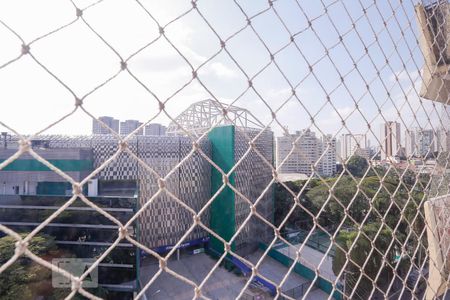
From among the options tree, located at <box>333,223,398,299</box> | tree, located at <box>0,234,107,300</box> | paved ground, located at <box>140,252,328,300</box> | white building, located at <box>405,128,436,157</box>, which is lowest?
paved ground, located at <box>140,252,328,300</box>

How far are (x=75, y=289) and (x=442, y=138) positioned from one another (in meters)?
1.22

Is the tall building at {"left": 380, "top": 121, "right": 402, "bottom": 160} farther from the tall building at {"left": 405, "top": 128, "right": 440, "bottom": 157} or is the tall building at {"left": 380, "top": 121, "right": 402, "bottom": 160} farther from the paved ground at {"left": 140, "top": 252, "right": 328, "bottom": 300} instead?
the paved ground at {"left": 140, "top": 252, "right": 328, "bottom": 300}

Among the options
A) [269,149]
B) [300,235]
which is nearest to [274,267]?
[300,235]

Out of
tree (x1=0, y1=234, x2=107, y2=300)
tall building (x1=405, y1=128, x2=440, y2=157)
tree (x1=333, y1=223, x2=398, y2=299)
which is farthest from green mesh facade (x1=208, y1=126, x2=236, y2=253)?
tall building (x1=405, y1=128, x2=440, y2=157)

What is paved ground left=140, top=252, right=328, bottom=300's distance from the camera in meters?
4.46

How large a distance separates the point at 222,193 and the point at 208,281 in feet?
5.62

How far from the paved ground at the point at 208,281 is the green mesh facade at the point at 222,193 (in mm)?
646

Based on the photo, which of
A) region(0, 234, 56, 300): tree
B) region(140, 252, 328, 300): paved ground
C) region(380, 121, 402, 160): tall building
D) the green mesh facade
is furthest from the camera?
the green mesh facade

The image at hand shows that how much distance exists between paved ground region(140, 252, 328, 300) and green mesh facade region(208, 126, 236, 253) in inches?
25.4

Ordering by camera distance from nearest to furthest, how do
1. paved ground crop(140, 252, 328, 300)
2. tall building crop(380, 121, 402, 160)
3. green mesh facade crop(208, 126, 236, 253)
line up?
tall building crop(380, 121, 402, 160), paved ground crop(140, 252, 328, 300), green mesh facade crop(208, 126, 236, 253)

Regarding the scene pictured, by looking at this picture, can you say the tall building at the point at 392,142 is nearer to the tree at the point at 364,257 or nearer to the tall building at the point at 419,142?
the tall building at the point at 419,142

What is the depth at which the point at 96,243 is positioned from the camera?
362 cm

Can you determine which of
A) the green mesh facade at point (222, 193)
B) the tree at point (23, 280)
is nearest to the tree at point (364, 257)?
the green mesh facade at point (222, 193)

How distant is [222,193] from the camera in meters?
5.84
